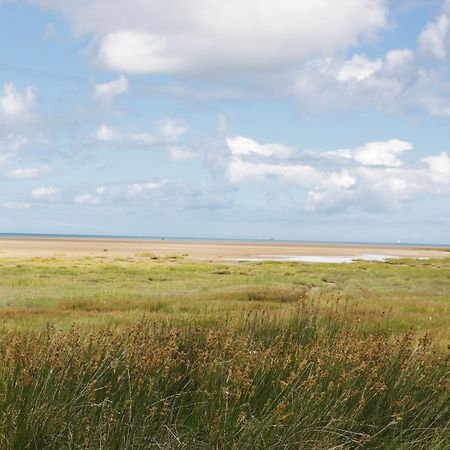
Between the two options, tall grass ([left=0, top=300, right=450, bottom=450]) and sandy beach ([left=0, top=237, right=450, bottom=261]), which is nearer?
tall grass ([left=0, top=300, right=450, bottom=450])

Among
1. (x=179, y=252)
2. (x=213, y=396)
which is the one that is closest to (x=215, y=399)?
(x=213, y=396)

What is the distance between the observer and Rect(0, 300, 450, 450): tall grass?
589 centimetres

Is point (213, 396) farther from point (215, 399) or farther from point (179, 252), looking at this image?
point (179, 252)

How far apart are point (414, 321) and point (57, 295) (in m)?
14.2

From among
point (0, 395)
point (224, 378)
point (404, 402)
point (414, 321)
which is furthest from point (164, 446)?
point (414, 321)

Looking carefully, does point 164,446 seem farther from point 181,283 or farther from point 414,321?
point 181,283

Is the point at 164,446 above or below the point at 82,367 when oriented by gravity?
below

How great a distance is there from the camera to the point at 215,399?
6.79m

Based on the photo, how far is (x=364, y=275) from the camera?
128 ft

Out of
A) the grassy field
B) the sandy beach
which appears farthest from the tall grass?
the sandy beach

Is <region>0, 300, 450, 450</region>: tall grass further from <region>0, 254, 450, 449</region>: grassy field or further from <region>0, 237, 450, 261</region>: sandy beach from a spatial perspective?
<region>0, 237, 450, 261</region>: sandy beach

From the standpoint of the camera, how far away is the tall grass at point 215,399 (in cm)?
589

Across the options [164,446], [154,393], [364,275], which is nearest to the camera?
[164,446]

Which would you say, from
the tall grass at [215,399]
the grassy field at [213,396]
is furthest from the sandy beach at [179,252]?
the tall grass at [215,399]
